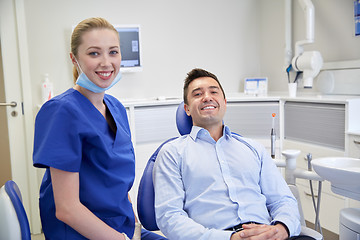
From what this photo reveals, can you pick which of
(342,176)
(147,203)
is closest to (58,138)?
(147,203)

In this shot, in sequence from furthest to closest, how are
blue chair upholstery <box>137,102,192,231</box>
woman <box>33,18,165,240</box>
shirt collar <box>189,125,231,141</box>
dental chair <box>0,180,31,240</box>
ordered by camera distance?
shirt collar <box>189,125,231,141</box>, blue chair upholstery <box>137,102,192,231</box>, woman <box>33,18,165,240</box>, dental chair <box>0,180,31,240</box>

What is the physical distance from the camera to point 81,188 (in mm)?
1149

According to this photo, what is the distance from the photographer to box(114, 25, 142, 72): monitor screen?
287 centimetres

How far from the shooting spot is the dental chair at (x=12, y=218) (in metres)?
0.95

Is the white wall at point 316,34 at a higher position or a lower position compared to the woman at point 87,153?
higher

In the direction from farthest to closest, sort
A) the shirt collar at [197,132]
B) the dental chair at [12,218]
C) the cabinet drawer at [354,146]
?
the cabinet drawer at [354,146] → the shirt collar at [197,132] → the dental chair at [12,218]

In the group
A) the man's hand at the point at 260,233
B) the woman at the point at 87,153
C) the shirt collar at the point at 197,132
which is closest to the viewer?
the woman at the point at 87,153

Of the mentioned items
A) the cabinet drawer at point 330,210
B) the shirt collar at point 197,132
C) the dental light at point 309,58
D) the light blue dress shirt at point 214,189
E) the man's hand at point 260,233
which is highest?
the dental light at point 309,58

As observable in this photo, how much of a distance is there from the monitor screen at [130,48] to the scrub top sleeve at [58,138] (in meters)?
1.85

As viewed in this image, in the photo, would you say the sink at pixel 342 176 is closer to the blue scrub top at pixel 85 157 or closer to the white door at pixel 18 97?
the blue scrub top at pixel 85 157

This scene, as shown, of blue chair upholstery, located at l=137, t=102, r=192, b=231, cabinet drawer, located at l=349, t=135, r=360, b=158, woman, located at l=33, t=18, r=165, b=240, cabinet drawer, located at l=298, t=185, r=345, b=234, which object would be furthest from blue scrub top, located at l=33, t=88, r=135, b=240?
cabinet drawer, located at l=298, t=185, r=345, b=234

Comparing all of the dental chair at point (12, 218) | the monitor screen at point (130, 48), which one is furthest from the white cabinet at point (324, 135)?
the dental chair at point (12, 218)

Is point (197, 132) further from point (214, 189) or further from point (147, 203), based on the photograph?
point (147, 203)

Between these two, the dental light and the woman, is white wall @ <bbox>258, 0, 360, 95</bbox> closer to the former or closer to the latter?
the dental light
